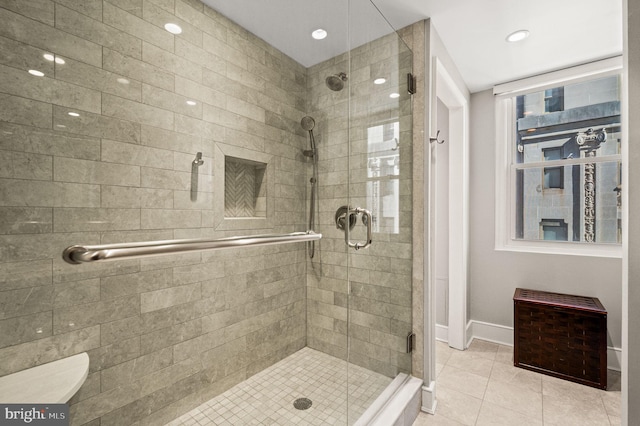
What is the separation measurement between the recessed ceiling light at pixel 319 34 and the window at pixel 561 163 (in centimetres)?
226

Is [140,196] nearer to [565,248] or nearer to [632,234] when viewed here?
[632,234]

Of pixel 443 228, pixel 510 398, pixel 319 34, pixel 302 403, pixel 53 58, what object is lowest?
pixel 510 398

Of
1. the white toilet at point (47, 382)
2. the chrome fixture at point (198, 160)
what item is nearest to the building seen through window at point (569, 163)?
the chrome fixture at point (198, 160)

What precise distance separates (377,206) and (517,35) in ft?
5.12

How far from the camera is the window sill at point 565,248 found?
2.36 metres

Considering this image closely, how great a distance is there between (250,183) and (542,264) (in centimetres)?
277

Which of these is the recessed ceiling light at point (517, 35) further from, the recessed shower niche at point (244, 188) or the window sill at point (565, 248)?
the recessed shower niche at point (244, 188)

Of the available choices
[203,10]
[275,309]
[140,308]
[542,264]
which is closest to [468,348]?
[542,264]

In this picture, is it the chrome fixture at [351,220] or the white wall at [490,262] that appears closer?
the chrome fixture at [351,220]

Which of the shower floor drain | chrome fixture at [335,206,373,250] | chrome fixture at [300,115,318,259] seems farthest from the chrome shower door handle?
the shower floor drain

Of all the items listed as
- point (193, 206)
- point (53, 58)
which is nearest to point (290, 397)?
point (193, 206)

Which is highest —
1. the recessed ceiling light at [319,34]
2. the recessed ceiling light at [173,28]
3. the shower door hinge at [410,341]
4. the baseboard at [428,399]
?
the recessed ceiling light at [319,34]

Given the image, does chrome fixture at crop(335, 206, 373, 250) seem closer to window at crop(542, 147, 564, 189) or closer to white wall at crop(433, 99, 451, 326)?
white wall at crop(433, 99, 451, 326)

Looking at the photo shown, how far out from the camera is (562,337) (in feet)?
7.04
